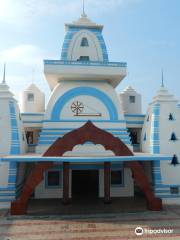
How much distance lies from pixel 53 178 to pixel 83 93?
6.36 metres

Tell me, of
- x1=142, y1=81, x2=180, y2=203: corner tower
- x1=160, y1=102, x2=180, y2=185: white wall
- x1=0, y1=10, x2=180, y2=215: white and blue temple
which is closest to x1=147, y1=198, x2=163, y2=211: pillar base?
x1=0, y1=10, x2=180, y2=215: white and blue temple

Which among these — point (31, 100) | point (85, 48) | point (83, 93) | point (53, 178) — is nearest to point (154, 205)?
point (53, 178)

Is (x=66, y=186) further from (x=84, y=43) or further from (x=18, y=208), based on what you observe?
(x=84, y=43)

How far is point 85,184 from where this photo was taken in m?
22.2

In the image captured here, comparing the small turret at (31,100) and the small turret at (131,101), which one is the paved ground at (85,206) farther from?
the small turret at (31,100)

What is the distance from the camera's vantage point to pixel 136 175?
1386 centimetres

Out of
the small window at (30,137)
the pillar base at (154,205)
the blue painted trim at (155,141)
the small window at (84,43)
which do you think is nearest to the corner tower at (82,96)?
the blue painted trim at (155,141)

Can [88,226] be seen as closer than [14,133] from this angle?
Yes

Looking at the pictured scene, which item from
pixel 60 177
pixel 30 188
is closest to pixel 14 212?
pixel 30 188

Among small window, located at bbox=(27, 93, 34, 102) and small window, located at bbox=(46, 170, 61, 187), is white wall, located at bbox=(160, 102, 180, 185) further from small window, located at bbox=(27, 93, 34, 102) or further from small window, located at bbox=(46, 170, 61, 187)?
small window, located at bbox=(27, 93, 34, 102)

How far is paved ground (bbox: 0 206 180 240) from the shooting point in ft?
35.4

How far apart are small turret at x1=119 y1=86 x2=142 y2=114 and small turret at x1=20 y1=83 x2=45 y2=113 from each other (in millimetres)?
7237

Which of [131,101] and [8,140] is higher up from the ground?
[131,101]

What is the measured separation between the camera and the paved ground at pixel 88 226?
10797 millimetres
